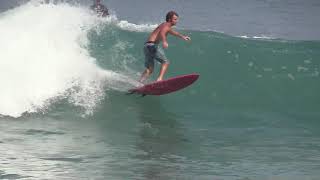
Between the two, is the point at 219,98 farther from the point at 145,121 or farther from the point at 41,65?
the point at 41,65

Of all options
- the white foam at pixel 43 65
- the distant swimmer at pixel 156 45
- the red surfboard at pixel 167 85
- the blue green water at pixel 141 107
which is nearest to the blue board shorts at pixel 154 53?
the distant swimmer at pixel 156 45

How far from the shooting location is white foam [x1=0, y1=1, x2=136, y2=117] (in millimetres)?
13531

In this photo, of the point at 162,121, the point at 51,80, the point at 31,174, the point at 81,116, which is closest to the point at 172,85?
the point at 162,121

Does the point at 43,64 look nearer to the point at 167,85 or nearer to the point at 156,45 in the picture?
the point at 156,45

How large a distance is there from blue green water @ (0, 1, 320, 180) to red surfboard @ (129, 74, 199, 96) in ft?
1.78

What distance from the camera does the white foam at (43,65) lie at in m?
13.5

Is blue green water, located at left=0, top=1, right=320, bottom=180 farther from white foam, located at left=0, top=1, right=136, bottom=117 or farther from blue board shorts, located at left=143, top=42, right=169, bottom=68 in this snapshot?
blue board shorts, located at left=143, top=42, right=169, bottom=68

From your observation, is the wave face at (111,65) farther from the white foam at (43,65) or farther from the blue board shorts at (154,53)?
the blue board shorts at (154,53)

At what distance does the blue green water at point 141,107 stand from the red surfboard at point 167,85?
21.4 inches

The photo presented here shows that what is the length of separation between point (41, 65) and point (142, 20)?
1956 cm

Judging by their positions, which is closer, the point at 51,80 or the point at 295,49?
the point at 51,80

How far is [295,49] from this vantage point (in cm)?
1781

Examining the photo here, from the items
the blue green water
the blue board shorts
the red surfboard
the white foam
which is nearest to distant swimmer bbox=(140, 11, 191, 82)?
the blue board shorts

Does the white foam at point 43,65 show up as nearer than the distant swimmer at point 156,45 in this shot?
No
